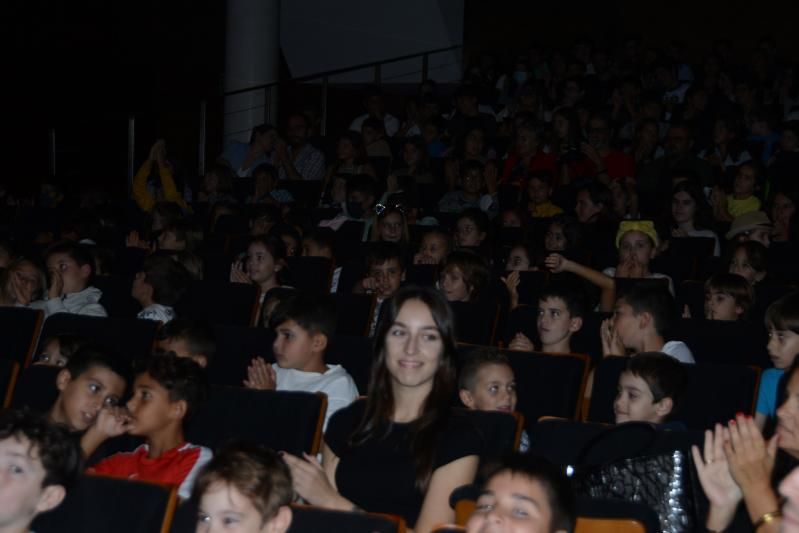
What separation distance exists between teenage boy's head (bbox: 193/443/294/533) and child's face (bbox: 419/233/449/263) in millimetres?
4183

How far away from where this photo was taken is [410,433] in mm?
3359

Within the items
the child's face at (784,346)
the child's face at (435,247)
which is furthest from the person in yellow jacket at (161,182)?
the child's face at (784,346)

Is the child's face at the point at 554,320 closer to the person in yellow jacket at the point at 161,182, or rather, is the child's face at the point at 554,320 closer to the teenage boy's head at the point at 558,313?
the teenage boy's head at the point at 558,313

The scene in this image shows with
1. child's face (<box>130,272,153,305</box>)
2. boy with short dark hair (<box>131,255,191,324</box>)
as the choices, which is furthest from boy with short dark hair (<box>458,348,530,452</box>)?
child's face (<box>130,272,153,305</box>)

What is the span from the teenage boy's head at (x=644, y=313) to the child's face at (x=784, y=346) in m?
0.47

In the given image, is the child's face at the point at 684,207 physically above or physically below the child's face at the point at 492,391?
above

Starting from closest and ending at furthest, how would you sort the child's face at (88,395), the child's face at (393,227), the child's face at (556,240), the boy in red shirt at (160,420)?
the boy in red shirt at (160,420)
the child's face at (88,395)
the child's face at (556,240)
the child's face at (393,227)

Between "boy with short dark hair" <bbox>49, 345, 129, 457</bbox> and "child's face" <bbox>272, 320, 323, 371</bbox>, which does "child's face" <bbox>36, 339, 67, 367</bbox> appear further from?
"child's face" <bbox>272, 320, 323, 371</bbox>

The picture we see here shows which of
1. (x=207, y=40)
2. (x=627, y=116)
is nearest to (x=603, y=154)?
(x=627, y=116)

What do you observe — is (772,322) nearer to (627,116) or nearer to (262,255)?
(262,255)

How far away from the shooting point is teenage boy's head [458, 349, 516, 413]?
413cm


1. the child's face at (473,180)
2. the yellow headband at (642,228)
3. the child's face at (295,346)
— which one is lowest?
the child's face at (295,346)

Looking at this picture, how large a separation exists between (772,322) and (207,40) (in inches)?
367

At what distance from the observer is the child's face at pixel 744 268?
20.7ft
